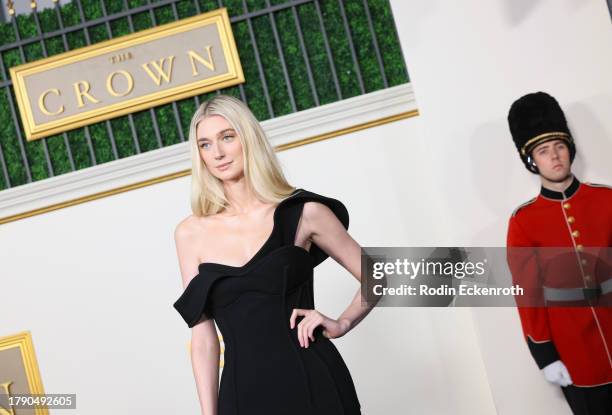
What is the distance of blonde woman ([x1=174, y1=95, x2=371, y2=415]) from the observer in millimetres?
2131

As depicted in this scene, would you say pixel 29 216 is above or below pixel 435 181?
above

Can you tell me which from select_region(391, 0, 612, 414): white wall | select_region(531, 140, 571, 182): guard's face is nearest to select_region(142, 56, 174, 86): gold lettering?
select_region(391, 0, 612, 414): white wall

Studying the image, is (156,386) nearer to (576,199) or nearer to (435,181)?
(435,181)

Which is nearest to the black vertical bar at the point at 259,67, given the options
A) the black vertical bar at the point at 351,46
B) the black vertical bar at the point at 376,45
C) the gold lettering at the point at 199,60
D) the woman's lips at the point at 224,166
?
the gold lettering at the point at 199,60

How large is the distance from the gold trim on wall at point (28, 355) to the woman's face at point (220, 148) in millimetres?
2406

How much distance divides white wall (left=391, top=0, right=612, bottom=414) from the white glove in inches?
6.2

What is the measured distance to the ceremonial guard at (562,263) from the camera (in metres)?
3.62

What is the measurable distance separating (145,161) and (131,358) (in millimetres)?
1010

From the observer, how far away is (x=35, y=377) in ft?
14.1

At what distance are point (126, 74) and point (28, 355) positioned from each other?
5.15 feet

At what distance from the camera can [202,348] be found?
88.3 inches

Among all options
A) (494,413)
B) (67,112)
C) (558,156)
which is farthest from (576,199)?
(67,112)

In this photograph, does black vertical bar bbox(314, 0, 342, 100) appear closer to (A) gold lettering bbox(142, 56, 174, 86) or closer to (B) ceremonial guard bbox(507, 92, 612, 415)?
(A) gold lettering bbox(142, 56, 174, 86)

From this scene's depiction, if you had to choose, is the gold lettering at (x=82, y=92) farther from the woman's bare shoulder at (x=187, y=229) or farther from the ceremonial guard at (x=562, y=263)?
the woman's bare shoulder at (x=187, y=229)
